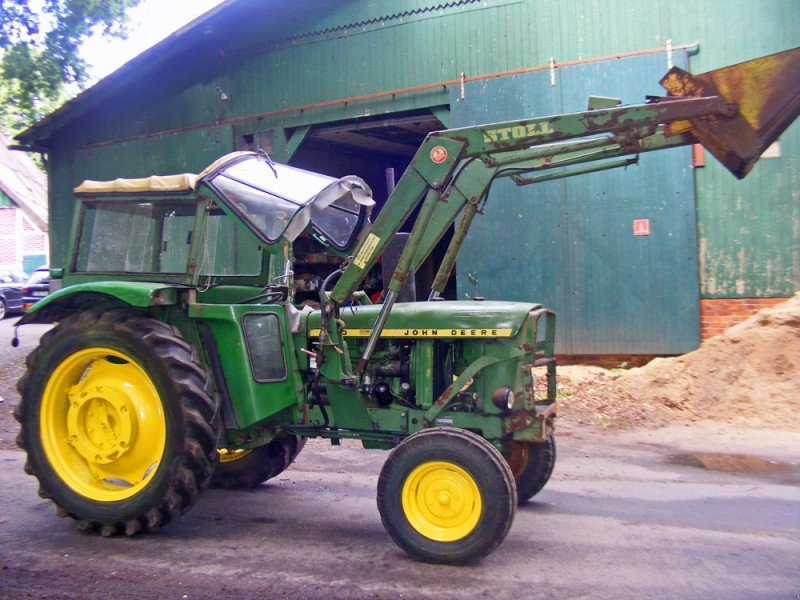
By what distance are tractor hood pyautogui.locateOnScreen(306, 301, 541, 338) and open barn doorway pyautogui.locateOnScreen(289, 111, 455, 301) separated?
513 cm

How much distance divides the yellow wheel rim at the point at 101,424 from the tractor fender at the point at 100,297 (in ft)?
1.24

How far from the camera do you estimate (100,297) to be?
519 centimetres

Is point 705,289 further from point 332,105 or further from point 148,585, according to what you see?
point 148,585

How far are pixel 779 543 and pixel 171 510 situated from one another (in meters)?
3.80

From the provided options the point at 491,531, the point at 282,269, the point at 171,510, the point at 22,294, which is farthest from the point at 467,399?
the point at 22,294

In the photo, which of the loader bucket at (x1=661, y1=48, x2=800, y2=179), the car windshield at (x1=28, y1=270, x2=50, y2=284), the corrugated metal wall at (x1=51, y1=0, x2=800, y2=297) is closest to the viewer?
the loader bucket at (x1=661, y1=48, x2=800, y2=179)

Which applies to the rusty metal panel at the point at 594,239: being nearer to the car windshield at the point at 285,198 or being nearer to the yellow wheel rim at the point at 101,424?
the car windshield at the point at 285,198

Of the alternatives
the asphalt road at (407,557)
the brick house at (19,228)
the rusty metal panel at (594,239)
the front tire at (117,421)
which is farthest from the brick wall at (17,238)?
the front tire at (117,421)

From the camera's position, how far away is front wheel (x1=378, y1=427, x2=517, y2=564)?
4305 mm

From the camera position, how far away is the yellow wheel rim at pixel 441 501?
4.41 meters

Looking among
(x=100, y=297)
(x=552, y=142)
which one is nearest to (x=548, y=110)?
(x=552, y=142)

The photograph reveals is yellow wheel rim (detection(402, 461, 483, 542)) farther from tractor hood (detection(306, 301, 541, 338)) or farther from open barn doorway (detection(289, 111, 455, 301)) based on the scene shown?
open barn doorway (detection(289, 111, 455, 301))

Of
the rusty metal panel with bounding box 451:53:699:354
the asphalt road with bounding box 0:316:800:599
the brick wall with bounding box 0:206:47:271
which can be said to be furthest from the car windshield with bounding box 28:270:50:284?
the asphalt road with bounding box 0:316:800:599

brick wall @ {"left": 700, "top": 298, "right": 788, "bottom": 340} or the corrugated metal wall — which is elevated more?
the corrugated metal wall
